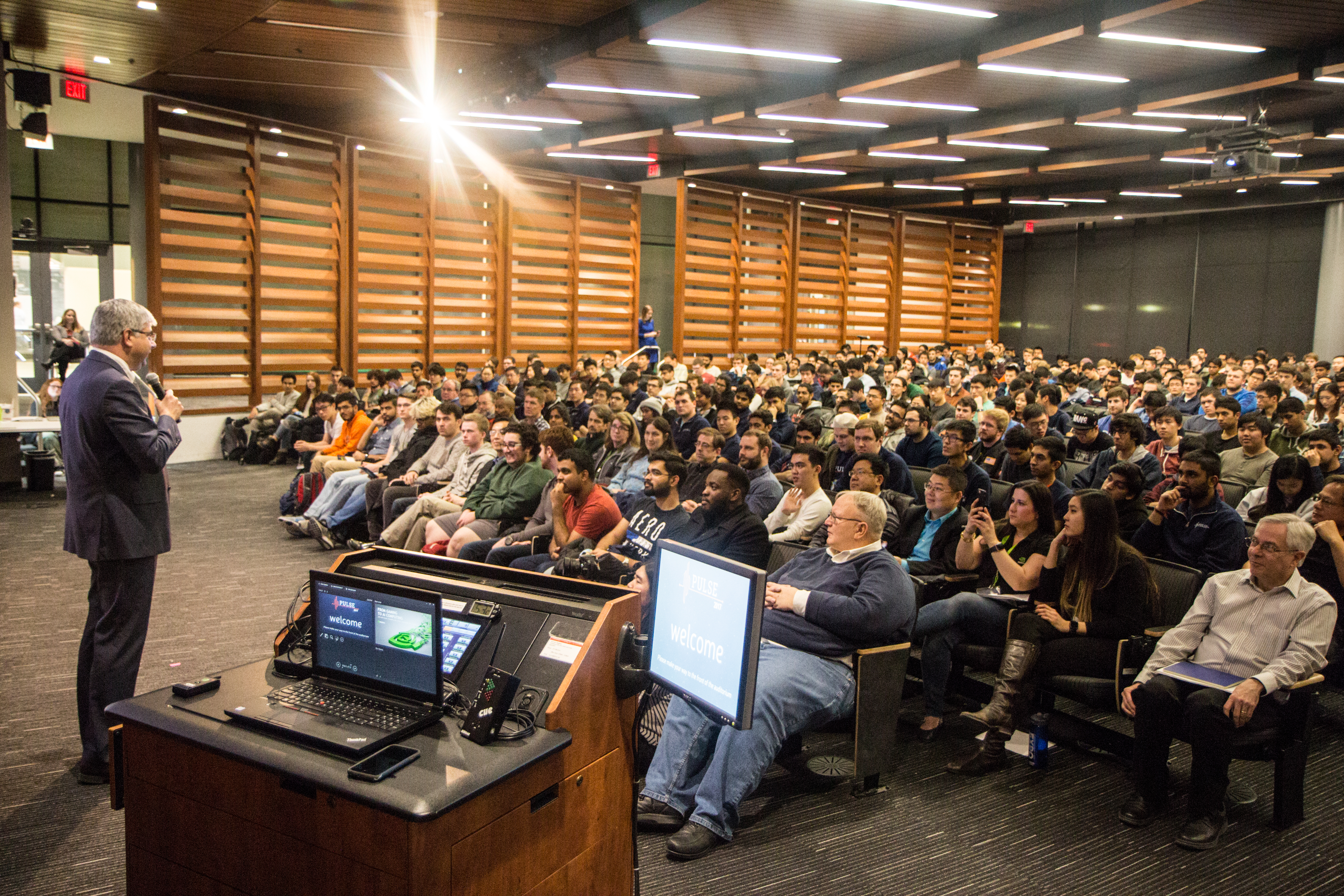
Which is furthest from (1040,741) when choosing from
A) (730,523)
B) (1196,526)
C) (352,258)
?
(352,258)

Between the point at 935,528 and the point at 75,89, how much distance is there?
9546 millimetres

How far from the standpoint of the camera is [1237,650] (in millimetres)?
3160

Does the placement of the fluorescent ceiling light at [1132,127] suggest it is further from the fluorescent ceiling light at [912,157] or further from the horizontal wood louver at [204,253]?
the horizontal wood louver at [204,253]

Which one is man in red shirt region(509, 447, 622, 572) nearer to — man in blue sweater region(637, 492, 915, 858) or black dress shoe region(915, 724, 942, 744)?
man in blue sweater region(637, 492, 915, 858)

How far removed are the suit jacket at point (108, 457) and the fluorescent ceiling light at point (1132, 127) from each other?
31.3ft

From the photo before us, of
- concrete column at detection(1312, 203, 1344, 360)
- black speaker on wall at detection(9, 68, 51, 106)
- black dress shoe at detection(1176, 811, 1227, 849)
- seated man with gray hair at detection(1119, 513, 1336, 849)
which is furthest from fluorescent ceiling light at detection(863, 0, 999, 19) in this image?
concrete column at detection(1312, 203, 1344, 360)

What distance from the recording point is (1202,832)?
2947 millimetres

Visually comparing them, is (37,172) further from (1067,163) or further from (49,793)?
(1067,163)

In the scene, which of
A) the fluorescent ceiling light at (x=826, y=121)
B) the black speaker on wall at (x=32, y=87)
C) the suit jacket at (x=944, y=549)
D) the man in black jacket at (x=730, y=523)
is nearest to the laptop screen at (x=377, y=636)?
the man in black jacket at (x=730, y=523)

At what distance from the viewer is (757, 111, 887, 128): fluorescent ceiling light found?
32.3 feet

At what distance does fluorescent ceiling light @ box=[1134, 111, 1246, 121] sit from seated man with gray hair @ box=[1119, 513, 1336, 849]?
286 inches

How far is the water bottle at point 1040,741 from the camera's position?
3454mm

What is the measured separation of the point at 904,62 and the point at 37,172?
10.8 meters

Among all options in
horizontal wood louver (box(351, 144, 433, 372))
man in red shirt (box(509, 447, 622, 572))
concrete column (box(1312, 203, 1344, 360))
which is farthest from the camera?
concrete column (box(1312, 203, 1344, 360))
